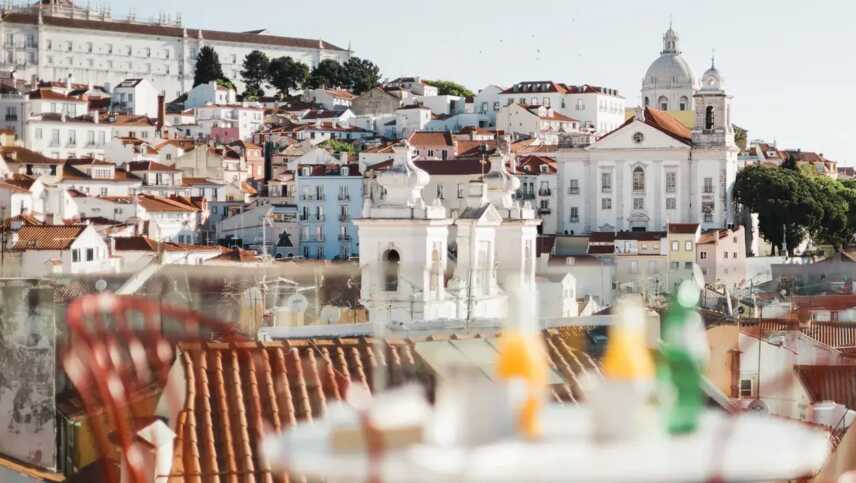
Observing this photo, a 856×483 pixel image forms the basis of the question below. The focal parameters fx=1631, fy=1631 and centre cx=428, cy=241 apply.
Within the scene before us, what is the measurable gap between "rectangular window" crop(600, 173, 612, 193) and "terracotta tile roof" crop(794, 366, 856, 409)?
3377cm

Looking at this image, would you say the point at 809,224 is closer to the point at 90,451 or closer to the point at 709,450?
the point at 90,451

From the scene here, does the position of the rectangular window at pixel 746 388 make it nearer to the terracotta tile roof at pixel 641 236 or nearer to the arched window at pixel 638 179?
the terracotta tile roof at pixel 641 236

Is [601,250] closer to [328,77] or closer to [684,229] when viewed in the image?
[684,229]

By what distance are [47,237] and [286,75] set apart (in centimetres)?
4897

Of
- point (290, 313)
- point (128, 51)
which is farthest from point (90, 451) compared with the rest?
point (128, 51)

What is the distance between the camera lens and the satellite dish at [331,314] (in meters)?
8.83

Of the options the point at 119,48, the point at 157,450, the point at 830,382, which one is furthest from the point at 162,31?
the point at 157,450

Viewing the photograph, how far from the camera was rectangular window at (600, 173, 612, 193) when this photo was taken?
39781mm

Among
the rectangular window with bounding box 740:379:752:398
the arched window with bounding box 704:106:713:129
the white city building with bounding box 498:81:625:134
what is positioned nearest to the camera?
the rectangular window with bounding box 740:379:752:398

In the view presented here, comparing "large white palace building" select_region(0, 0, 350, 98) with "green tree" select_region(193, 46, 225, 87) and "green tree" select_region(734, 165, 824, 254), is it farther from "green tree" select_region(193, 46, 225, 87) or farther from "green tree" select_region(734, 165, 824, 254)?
"green tree" select_region(734, 165, 824, 254)

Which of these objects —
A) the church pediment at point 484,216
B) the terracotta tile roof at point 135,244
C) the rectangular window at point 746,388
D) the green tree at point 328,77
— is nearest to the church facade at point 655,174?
the terracotta tile roof at point 135,244

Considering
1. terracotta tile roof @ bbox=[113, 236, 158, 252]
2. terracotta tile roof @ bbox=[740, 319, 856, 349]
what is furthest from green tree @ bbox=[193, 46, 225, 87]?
terracotta tile roof @ bbox=[740, 319, 856, 349]

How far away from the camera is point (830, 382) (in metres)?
5.84

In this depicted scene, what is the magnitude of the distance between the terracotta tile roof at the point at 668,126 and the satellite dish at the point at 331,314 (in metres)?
30.4
